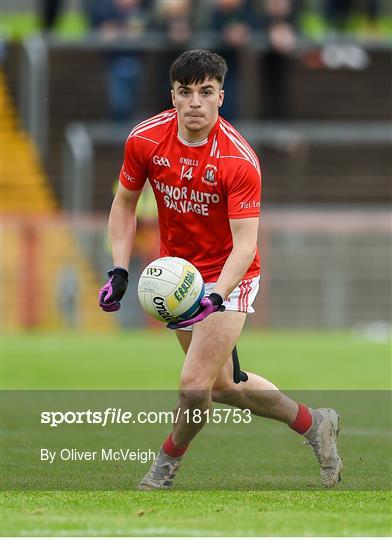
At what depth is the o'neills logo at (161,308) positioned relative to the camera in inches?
296

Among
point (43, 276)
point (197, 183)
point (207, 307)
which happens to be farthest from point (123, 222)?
point (43, 276)

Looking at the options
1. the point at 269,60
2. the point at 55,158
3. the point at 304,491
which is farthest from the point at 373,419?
the point at 55,158

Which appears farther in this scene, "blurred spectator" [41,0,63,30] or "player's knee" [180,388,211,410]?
"blurred spectator" [41,0,63,30]

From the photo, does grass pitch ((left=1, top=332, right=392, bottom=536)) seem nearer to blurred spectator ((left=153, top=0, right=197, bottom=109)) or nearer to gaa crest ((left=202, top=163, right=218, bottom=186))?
gaa crest ((left=202, top=163, right=218, bottom=186))

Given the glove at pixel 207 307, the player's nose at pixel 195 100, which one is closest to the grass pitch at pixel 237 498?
the glove at pixel 207 307

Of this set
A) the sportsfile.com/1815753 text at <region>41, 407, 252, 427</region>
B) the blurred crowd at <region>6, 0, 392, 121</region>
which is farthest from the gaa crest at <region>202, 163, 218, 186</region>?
the blurred crowd at <region>6, 0, 392, 121</region>

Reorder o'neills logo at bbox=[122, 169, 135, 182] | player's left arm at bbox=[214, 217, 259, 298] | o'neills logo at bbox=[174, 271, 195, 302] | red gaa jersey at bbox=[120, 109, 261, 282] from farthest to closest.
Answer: o'neills logo at bbox=[122, 169, 135, 182]
red gaa jersey at bbox=[120, 109, 261, 282]
player's left arm at bbox=[214, 217, 259, 298]
o'neills logo at bbox=[174, 271, 195, 302]

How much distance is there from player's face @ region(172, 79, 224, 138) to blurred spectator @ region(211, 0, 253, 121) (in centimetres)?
1587

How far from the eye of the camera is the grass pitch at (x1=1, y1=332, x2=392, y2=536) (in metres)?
6.46

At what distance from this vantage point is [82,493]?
7.52 metres

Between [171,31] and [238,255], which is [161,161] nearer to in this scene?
[238,255]

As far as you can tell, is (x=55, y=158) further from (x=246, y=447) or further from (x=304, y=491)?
(x=304, y=491)

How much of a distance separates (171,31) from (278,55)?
1.87 metres

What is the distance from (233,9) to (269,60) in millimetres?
1063
